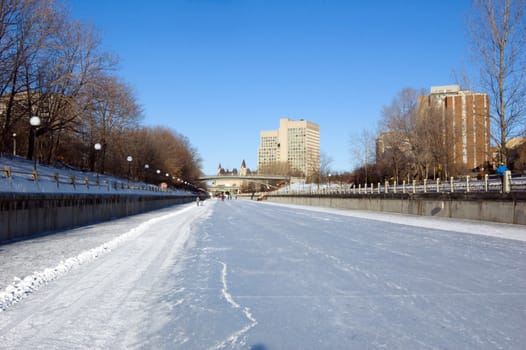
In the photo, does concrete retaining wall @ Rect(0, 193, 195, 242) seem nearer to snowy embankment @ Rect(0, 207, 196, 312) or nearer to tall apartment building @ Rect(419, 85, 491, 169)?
snowy embankment @ Rect(0, 207, 196, 312)

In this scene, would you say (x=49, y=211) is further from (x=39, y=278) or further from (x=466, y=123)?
(x=466, y=123)

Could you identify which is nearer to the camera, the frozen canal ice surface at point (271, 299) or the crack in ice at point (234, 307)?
the crack in ice at point (234, 307)

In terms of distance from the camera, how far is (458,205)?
2291 cm

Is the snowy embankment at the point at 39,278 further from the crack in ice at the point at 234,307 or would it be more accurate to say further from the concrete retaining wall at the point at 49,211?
the concrete retaining wall at the point at 49,211

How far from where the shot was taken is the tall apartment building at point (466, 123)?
26.9 meters

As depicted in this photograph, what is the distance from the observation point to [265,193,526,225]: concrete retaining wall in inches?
723

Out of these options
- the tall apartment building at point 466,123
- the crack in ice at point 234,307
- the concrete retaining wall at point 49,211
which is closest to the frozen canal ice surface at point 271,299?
the crack in ice at point 234,307

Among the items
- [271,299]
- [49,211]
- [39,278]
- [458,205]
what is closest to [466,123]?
[458,205]

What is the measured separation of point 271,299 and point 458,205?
782 inches

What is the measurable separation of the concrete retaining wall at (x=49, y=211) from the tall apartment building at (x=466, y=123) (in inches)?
911

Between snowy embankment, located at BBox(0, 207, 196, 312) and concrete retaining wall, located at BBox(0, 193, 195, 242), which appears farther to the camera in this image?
concrete retaining wall, located at BBox(0, 193, 195, 242)

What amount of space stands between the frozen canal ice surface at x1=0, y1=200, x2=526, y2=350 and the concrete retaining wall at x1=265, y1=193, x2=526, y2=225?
26.4 ft

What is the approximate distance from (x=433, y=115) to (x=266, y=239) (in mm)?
45660

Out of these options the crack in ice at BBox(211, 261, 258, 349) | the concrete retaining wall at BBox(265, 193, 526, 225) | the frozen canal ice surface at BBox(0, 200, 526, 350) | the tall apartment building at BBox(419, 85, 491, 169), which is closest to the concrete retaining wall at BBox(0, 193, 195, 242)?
the frozen canal ice surface at BBox(0, 200, 526, 350)
